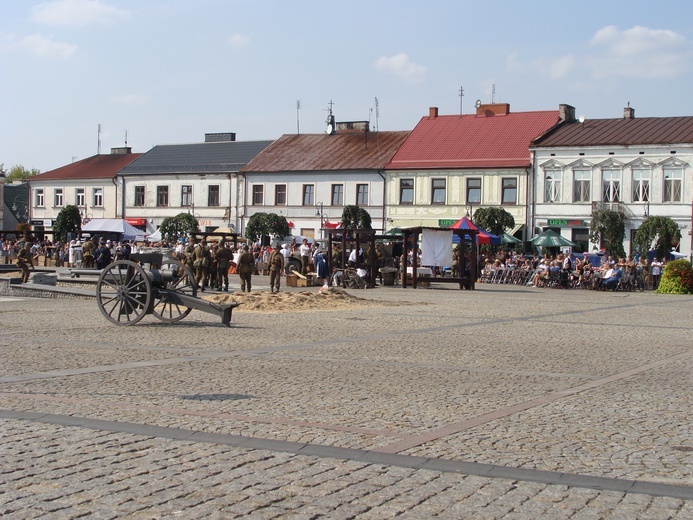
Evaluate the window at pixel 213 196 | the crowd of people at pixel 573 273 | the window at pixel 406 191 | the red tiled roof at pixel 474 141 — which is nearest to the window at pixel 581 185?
the red tiled roof at pixel 474 141

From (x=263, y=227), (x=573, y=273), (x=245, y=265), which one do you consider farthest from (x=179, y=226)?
(x=245, y=265)

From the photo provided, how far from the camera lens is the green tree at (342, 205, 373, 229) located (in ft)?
194

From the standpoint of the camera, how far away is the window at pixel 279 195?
65625 millimetres

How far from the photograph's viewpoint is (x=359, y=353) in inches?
538

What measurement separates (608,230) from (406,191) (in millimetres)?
14069

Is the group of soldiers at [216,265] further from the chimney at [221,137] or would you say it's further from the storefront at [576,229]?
the chimney at [221,137]

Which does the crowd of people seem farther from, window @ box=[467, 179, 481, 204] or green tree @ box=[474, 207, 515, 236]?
window @ box=[467, 179, 481, 204]

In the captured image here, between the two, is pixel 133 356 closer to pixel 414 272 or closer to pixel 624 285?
pixel 414 272

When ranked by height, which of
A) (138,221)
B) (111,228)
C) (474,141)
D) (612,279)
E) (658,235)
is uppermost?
(474,141)

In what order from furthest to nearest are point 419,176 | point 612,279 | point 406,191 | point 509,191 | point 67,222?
point 67,222, point 406,191, point 419,176, point 509,191, point 612,279

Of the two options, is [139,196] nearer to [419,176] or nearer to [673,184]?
[419,176]

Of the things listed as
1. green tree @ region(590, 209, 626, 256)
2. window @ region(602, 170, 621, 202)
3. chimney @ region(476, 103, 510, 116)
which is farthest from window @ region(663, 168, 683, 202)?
chimney @ region(476, 103, 510, 116)

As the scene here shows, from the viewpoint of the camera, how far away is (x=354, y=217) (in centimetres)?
5928

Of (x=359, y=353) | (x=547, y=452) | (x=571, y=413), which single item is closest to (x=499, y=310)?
(x=359, y=353)
